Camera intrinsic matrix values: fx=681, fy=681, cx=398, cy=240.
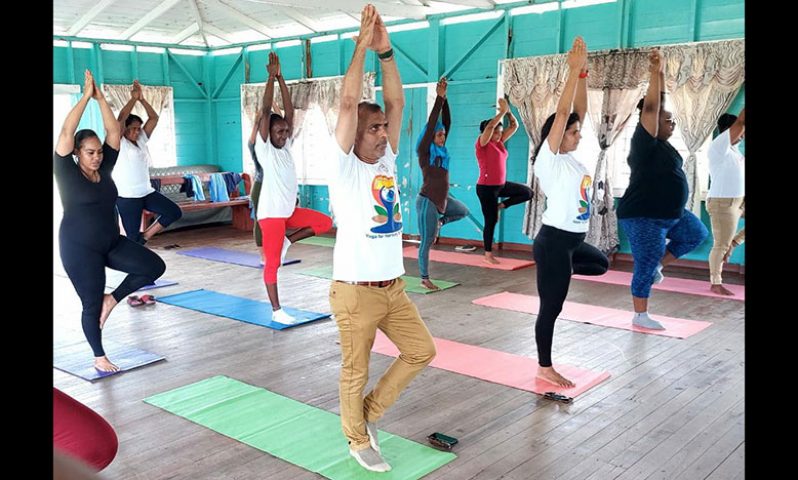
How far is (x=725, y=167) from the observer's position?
5789 millimetres

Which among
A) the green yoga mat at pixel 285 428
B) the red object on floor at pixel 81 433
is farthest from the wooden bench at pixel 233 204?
the red object on floor at pixel 81 433

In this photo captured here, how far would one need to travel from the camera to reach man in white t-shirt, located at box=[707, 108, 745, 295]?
5754 millimetres

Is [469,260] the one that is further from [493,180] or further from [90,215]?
[90,215]

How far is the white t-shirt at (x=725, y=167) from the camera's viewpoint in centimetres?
579

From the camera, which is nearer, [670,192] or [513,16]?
[670,192]

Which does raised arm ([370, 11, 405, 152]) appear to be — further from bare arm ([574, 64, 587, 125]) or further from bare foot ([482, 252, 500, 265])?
bare foot ([482, 252, 500, 265])

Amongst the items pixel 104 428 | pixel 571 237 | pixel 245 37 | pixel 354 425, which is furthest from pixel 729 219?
pixel 245 37

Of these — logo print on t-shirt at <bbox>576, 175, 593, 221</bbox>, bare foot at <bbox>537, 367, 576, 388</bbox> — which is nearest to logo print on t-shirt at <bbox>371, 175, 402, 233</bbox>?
logo print on t-shirt at <bbox>576, 175, 593, 221</bbox>

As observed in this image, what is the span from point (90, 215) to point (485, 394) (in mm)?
2452

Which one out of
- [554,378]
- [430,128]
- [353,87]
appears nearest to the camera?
[353,87]

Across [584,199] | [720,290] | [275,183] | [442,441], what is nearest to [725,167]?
[720,290]
